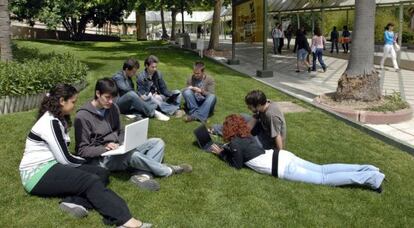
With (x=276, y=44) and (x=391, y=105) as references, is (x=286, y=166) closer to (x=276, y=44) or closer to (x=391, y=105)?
(x=391, y=105)

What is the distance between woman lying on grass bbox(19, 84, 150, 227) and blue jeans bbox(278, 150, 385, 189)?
2.11 meters

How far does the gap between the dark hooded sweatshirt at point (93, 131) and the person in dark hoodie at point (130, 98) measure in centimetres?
287

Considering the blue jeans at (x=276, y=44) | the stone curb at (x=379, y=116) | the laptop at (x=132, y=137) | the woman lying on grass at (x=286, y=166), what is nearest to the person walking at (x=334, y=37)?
the blue jeans at (x=276, y=44)

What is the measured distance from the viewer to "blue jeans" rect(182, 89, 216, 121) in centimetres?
Result: 872

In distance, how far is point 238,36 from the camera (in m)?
17.7

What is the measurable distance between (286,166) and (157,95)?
3990 mm

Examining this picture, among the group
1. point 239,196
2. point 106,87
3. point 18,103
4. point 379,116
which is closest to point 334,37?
point 379,116

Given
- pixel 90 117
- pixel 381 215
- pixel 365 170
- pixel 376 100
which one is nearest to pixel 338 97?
pixel 376 100

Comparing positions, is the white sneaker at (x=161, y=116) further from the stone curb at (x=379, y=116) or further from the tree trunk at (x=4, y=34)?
the tree trunk at (x=4, y=34)

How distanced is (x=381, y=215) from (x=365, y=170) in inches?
29.5

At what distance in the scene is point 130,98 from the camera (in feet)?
27.8

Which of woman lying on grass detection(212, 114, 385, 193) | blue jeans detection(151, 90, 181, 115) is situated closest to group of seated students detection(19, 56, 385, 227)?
woman lying on grass detection(212, 114, 385, 193)

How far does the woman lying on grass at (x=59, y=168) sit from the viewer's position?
454cm

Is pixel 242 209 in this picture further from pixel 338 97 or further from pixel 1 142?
pixel 338 97
